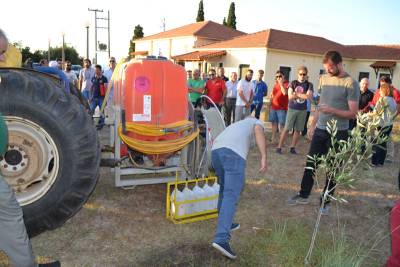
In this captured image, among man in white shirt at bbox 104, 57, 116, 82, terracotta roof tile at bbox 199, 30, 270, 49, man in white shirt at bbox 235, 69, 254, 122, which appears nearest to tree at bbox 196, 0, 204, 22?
terracotta roof tile at bbox 199, 30, 270, 49

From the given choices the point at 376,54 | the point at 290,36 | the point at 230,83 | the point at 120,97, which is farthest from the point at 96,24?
the point at 120,97

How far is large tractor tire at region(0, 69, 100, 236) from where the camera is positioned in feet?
8.88

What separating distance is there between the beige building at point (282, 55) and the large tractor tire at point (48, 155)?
23.5 m

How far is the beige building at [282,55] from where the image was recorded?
1016 inches

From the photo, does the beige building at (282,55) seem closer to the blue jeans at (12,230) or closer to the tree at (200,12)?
the tree at (200,12)

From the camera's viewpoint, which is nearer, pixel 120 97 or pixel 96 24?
pixel 120 97

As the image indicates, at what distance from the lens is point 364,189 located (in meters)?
5.52

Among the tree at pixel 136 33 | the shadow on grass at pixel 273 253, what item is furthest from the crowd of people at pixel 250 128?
the tree at pixel 136 33

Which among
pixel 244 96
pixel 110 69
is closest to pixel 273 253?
pixel 244 96

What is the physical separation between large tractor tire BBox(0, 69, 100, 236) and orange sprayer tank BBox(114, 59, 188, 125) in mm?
1187

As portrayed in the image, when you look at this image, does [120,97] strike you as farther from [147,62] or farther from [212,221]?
[212,221]

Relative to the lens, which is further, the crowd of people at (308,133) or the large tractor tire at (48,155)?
the crowd of people at (308,133)

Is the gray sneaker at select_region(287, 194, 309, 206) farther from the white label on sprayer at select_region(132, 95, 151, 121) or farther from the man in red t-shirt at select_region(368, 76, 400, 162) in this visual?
the man in red t-shirt at select_region(368, 76, 400, 162)

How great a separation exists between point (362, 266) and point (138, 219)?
2277 millimetres
